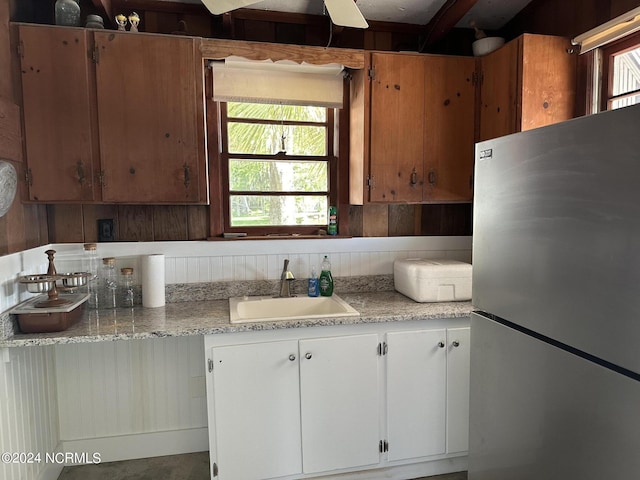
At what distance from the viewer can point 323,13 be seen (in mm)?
2365

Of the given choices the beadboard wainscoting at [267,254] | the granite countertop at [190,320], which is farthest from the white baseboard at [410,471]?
the beadboard wainscoting at [267,254]

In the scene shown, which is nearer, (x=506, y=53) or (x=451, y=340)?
(x=451, y=340)

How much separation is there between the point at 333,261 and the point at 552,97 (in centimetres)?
144

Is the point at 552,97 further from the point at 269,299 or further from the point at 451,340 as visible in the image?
the point at 269,299

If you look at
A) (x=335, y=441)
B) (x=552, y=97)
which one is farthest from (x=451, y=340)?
(x=552, y=97)

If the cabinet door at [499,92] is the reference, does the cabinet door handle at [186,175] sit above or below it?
below

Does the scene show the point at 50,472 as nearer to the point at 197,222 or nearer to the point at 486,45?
the point at 197,222

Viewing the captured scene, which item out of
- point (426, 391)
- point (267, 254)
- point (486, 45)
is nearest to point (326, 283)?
point (267, 254)

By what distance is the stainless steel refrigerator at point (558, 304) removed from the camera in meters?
0.83

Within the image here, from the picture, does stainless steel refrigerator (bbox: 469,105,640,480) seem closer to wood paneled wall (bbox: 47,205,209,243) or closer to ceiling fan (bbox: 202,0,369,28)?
ceiling fan (bbox: 202,0,369,28)

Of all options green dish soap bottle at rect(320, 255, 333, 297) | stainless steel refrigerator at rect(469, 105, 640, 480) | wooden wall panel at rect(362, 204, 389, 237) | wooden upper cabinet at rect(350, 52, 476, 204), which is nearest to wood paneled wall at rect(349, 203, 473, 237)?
wooden wall panel at rect(362, 204, 389, 237)

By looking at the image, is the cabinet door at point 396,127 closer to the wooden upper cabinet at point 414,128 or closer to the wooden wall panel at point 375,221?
the wooden upper cabinet at point 414,128

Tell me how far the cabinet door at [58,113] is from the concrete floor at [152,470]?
1.42 m

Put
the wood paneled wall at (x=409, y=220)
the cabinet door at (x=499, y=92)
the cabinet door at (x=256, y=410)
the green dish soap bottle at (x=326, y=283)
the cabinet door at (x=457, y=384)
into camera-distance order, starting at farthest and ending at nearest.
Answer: the wood paneled wall at (x=409, y=220) → the green dish soap bottle at (x=326, y=283) → the cabinet door at (x=499, y=92) → the cabinet door at (x=457, y=384) → the cabinet door at (x=256, y=410)
